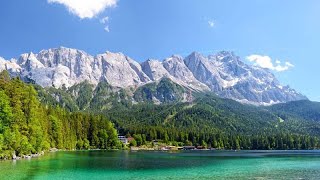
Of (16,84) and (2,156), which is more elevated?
(16,84)

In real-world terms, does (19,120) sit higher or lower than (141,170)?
higher

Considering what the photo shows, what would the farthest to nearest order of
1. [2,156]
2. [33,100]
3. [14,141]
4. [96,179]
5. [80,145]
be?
1. [80,145]
2. [33,100]
3. [14,141]
4. [2,156]
5. [96,179]

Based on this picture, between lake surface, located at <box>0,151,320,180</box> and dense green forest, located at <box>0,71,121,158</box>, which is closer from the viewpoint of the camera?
lake surface, located at <box>0,151,320,180</box>

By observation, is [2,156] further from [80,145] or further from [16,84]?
[80,145]

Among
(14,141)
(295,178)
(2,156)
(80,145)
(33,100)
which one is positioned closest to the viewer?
(295,178)

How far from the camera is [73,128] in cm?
19250

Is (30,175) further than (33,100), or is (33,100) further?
(33,100)

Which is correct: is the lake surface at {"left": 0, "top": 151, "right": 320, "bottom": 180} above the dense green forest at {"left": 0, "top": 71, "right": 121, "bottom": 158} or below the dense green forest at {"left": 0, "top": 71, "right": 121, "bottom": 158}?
below

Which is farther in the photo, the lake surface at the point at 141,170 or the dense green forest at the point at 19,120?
the dense green forest at the point at 19,120

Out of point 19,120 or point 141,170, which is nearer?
point 141,170

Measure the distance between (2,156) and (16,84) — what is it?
23825 millimetres

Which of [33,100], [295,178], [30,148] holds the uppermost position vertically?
[33,100]

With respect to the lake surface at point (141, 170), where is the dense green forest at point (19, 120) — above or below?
above

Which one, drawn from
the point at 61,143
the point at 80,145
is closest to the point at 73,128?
the point at 80,145
